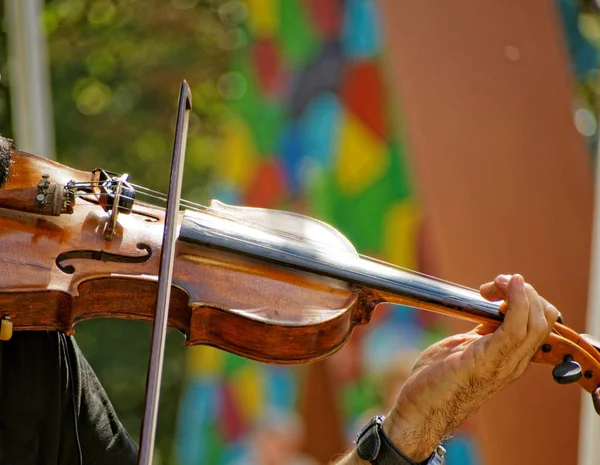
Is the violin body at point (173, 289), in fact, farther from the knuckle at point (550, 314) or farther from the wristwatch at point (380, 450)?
the knuckle at point (550, 314)


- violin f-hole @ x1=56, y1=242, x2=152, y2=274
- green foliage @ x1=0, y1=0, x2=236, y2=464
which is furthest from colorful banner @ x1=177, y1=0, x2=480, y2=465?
green foliage @ x1=0, y1=0, x2=236, y2=464

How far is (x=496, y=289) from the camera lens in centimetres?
215

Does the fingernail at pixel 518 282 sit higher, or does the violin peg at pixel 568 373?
the fingernail at pixel 518 282

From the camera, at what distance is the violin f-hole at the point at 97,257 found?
2064mm

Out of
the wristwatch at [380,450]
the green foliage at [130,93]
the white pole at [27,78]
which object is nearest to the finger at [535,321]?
the wristwatch at [380,450]

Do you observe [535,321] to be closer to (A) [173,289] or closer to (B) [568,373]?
(B) [568,373]

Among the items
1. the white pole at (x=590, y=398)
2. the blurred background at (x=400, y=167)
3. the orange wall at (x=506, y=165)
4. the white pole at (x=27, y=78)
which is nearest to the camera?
the white pole at (x=590, y=398)

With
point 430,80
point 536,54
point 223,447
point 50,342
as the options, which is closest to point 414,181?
point 430,80

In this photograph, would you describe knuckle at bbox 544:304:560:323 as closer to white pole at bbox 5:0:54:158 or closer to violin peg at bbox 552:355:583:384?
violin peg at bbox 552:355:583:384

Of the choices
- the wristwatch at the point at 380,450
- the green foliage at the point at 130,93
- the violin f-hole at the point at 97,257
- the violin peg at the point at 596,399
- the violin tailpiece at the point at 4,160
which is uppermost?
the green foliage at the point at 130,93

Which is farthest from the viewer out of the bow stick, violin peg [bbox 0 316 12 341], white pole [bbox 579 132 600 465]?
white pole [bbox 579 132 600 465]

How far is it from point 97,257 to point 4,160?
0.33m

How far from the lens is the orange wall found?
405 centimetres

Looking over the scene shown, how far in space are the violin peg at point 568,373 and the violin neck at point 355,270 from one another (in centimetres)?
19
